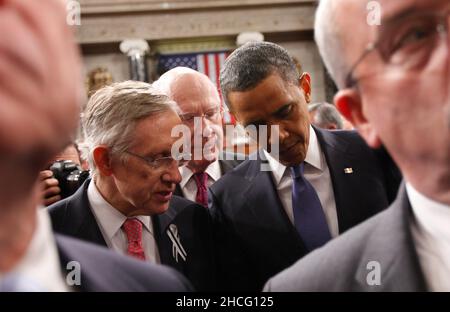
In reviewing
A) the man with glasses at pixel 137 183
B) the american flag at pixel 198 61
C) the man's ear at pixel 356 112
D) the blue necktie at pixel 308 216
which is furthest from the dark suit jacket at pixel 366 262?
the american flag at pixel 198 61

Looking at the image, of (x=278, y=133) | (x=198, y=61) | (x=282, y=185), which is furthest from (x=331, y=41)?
(x=198, y=61)

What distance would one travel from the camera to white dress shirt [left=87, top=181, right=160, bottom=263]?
1.86m

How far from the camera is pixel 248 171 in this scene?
2.00m

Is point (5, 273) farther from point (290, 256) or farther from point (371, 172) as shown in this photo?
point (371, 172)

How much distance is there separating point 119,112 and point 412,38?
128 centimetres

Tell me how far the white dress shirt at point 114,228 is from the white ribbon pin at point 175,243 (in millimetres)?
74

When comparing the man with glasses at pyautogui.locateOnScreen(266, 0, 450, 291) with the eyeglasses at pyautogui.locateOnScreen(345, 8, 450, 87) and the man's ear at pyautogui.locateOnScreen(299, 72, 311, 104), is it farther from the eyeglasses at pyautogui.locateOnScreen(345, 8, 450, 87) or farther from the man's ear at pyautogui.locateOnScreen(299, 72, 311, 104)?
the man's ear at pyautogui.locateOnScreen(299, 72, 311, 104)

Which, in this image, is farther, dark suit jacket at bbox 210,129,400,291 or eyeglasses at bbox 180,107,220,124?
eyeglasses at bbox 180,107,220,124

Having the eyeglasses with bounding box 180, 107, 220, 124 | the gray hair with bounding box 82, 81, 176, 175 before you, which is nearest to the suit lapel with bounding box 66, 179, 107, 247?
the gray hair with bounding box 82, 81, 176, 175

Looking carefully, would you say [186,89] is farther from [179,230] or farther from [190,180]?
[179,230]

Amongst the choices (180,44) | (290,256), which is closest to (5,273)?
(290,256)

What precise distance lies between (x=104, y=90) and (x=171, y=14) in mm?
8034

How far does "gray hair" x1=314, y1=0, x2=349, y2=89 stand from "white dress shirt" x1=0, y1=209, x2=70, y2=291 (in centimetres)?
64

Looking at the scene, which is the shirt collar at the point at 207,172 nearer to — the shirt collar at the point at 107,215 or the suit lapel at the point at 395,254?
the shirt collar at the point at 107,215
